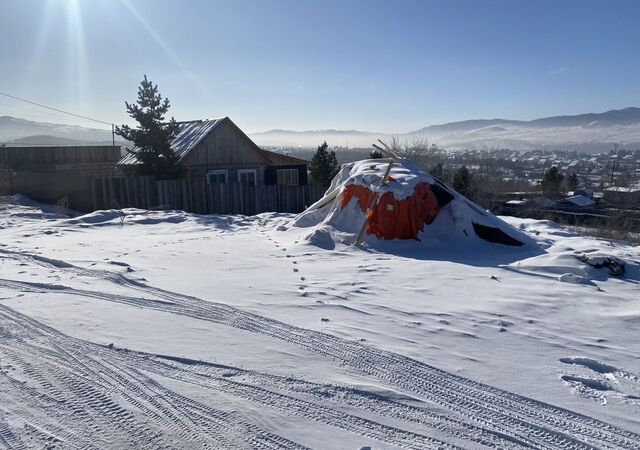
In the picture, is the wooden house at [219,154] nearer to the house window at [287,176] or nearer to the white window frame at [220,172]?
the white window frame at [220,172]

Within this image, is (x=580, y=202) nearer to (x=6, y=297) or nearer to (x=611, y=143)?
(x=6, y=297)

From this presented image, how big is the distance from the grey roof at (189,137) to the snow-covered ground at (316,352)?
46.7 feet

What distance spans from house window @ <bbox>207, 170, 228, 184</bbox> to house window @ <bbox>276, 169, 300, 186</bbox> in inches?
182

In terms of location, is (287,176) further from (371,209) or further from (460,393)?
(460,393)

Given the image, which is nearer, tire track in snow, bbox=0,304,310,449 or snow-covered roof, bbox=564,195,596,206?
tire track in snow, bbox=0,304,310,449

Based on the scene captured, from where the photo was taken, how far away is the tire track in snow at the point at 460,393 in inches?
128

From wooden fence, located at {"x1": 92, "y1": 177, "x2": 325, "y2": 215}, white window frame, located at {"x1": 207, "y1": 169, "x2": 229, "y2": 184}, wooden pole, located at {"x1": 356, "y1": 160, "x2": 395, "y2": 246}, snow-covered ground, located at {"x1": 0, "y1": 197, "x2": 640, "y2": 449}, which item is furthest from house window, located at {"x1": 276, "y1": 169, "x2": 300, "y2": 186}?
snow-covered ground, located at {"x1": 0, "y1": 197, "x2": 640, "y2": 449}

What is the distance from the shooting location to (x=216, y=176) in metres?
23.9

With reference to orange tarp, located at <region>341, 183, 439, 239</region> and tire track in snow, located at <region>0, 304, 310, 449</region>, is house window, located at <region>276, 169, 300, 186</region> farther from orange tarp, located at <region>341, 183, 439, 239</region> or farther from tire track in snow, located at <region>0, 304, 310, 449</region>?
tire track in snow, located at <region>0, 304, 310, 449</region>

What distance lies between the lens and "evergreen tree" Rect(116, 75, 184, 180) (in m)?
19.8

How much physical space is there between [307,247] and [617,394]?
686cm

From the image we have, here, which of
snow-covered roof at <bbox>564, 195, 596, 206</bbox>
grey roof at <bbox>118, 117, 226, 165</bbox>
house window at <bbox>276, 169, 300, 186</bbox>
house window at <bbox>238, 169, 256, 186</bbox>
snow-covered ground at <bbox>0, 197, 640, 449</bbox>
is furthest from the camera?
snow-covered roof at <bbox>564, 195, 596, 206</bbox>

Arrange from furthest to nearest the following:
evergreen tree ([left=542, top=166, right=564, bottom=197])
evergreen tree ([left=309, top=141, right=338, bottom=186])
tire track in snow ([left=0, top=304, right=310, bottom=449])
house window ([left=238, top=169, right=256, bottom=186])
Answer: evergreen tree ([left=542, top=166, right=564, bottom=197]), evergreen tree ([left=309, top=141, right=338, bottom=186]), house window ([left=238, top=169, right=256, bottom=186]), tire track in snow ([left=0, top=304, right=310, bottom=449])

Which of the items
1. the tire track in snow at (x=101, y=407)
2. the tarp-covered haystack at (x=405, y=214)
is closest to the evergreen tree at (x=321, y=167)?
the tarp-covered haystack at (x=405, y=214)
